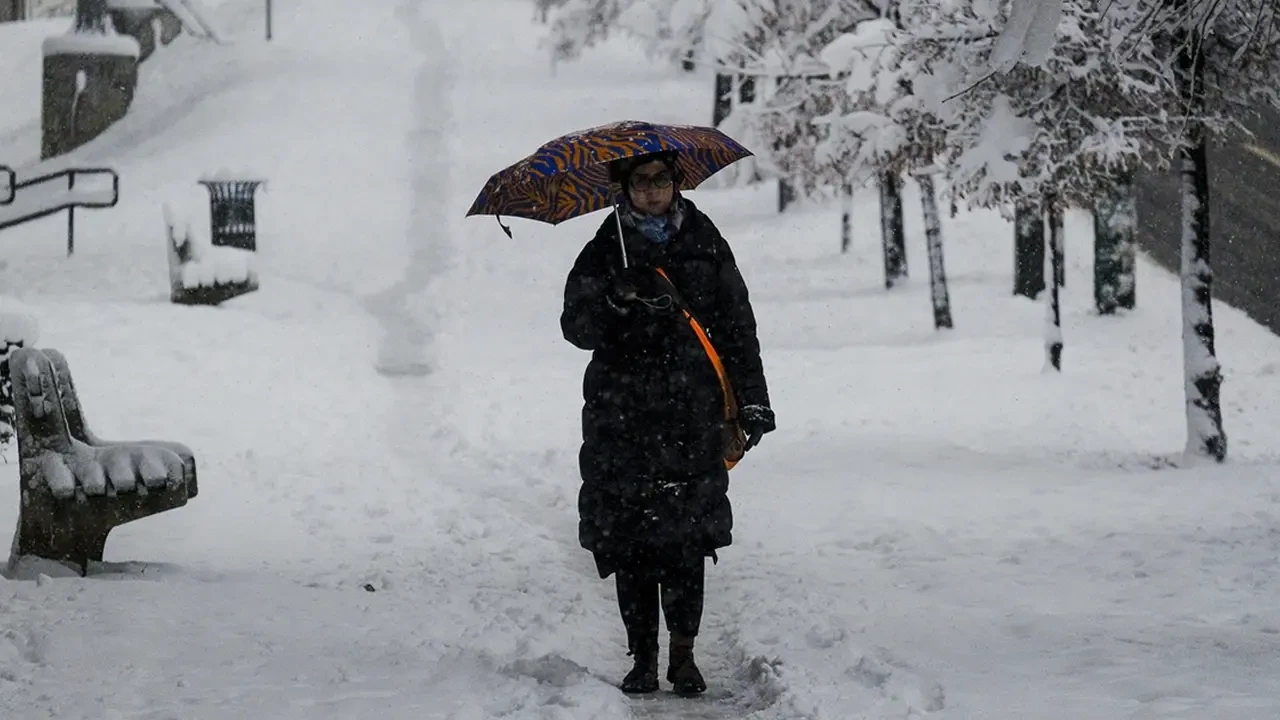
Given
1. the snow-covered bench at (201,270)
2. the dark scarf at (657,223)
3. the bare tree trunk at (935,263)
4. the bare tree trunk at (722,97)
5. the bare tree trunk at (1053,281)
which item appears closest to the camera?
the dark scarf at (657,223)

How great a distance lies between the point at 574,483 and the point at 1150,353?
838 cm

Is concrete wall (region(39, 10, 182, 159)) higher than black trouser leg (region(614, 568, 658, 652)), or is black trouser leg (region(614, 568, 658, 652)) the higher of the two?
concrete wall (region(39, 10, 182, 159))

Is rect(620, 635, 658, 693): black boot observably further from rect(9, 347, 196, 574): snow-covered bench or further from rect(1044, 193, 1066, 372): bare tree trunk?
rect(1044, 193, 1066, 372): bare tree trunk

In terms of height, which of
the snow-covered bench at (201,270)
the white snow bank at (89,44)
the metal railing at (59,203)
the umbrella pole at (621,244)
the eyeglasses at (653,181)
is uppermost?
the white snow bank at (89,44)

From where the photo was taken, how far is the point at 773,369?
16281mm

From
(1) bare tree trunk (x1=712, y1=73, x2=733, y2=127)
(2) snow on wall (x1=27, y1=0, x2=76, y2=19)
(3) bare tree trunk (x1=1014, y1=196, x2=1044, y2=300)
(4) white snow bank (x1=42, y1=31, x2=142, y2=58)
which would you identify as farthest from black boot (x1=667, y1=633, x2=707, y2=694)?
(2) snow on wall (x1=27, y1=0, x2=76, y2=19)

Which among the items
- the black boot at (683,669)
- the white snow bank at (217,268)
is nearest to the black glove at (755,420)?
the black boot at (683,669)

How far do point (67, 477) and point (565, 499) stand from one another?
3.80 meters

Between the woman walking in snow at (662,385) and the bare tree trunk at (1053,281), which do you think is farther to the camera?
the bare tree trunk at (1053,281)

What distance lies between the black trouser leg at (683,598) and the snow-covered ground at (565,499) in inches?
10.9

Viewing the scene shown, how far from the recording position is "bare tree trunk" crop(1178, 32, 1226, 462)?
10453 mm

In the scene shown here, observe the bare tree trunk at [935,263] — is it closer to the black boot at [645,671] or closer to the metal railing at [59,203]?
the metal railing at [59,203]

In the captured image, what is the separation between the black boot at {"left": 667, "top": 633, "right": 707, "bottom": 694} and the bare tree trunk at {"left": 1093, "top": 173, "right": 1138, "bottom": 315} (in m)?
13.8

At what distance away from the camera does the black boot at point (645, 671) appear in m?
5.57
